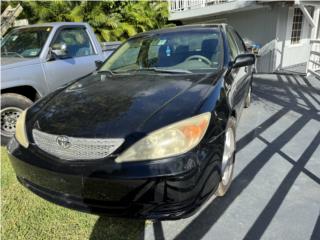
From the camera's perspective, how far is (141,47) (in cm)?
404

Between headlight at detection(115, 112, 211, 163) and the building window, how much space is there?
10.7m

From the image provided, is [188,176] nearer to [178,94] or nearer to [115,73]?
[178,94]

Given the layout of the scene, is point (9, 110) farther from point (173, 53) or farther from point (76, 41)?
point (173, 53)

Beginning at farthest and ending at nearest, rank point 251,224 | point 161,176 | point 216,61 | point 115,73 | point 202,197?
point 115,73
point 216,61
point 251,224
point 202,197
point 161,176

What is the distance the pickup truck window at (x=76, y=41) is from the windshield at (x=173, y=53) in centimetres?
160

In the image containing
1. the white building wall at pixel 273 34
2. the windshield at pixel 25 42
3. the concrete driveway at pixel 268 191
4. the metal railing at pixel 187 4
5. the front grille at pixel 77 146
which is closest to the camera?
the front grille at pixel 77 146

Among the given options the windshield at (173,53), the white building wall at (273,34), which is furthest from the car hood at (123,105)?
the white building wall at (273,34)

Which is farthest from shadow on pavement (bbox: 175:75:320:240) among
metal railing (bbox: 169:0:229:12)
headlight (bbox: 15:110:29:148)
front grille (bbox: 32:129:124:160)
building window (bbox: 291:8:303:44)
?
metal railing (bbox: 169:0:229:12)

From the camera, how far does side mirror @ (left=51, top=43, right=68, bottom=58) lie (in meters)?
4.85

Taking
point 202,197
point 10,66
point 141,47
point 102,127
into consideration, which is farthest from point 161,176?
point 10,66

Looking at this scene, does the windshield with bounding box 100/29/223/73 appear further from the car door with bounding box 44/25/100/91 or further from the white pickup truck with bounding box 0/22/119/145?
the car door with bounding box 44/25/100/91

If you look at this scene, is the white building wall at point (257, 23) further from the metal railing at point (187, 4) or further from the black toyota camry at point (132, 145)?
the black toyota camry at point (132, 145)

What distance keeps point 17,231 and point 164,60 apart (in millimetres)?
2401

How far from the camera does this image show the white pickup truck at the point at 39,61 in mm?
4406
